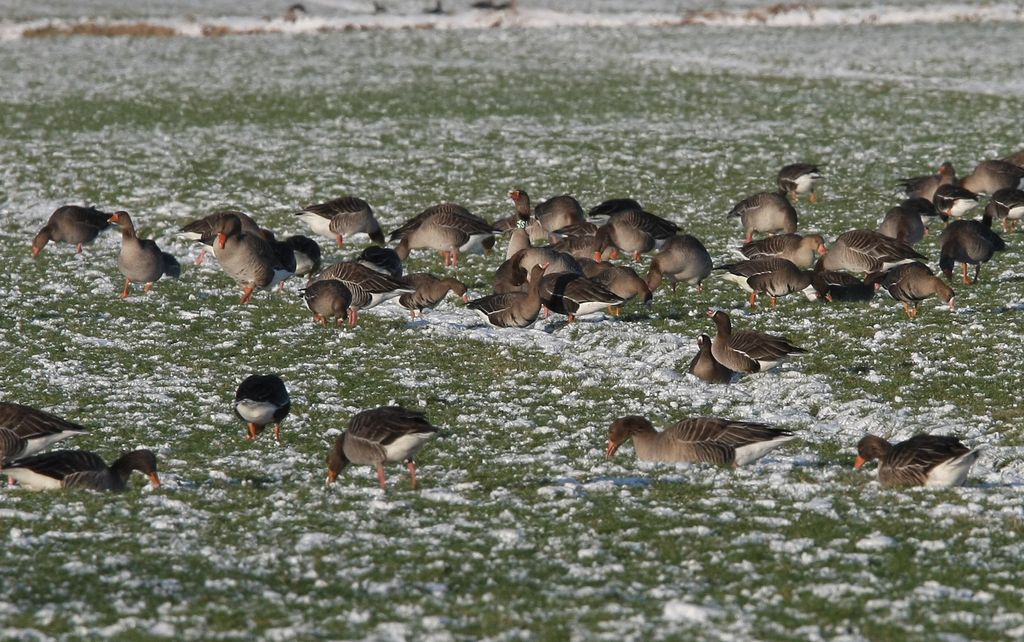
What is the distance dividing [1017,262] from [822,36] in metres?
39.9

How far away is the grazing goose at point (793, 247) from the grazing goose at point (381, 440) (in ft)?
33.8

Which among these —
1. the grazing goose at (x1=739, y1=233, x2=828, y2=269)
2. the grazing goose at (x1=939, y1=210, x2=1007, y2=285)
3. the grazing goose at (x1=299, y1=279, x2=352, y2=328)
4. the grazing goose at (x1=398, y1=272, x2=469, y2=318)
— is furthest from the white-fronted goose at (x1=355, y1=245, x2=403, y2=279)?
the grazing goose at (x1=939, y1=210, x2=1007, y2=285)

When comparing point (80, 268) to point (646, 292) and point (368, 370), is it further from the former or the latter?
point (646, 292)

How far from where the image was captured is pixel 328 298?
19078 millimetres

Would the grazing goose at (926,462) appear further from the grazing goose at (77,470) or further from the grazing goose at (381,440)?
the grazing goose at (77,470)

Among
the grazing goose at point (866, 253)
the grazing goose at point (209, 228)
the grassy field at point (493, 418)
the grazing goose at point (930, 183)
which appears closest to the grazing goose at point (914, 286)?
the grassy field at point (493, 418)

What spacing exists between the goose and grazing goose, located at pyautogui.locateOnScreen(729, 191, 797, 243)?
9167 millimetres

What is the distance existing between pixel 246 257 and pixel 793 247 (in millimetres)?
9425

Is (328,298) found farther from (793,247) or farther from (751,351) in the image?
(793,247)

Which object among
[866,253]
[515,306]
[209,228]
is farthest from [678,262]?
[209,228]

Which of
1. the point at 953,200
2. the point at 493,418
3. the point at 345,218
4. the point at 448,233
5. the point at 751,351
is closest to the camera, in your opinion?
the point at 493,418

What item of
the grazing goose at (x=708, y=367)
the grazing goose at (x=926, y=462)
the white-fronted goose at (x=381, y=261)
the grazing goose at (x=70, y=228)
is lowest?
the grazing goose at (x=70, y=228)

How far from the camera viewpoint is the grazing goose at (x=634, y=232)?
22797 millimetres

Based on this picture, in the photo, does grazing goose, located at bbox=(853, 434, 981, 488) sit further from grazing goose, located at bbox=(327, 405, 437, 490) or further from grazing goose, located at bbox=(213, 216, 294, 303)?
grazing goose, located at bbox=(213, 216, 294, 303)
